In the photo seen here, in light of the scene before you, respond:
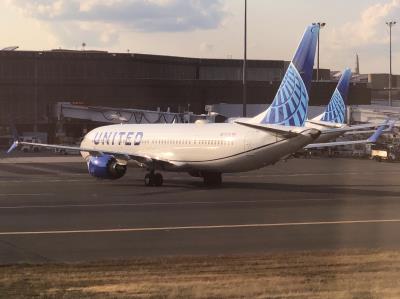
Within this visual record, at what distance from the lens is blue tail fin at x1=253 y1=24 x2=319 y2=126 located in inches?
1150

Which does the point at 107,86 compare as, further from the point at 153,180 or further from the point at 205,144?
the point at 205,144

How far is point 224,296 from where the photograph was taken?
8664 millimetres

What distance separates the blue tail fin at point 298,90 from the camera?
95.8 ft

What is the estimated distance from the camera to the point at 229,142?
97.8 feet

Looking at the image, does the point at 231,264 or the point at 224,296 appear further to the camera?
the point at 231,264

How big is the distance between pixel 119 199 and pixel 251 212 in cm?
684

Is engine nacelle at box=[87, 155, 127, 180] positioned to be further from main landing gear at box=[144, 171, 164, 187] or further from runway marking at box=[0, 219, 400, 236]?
runway marking at box=[0, 219, 400, 236]

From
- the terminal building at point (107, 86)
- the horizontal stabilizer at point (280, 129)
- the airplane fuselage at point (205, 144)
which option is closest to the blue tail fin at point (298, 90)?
the horizontal stabilizer at point (280, 129)

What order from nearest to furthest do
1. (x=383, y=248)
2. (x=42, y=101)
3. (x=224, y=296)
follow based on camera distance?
(x=224, y=296), (x=383, y=248), (x=42, y=101)

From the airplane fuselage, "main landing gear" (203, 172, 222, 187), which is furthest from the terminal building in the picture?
"main landing gear" (203, 172, 222, 187)

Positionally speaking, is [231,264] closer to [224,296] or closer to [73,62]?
[224,296]

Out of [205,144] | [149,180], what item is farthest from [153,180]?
[205,144]

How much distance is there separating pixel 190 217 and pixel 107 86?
3641 inches

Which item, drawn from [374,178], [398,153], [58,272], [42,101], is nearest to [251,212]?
[58,272]
